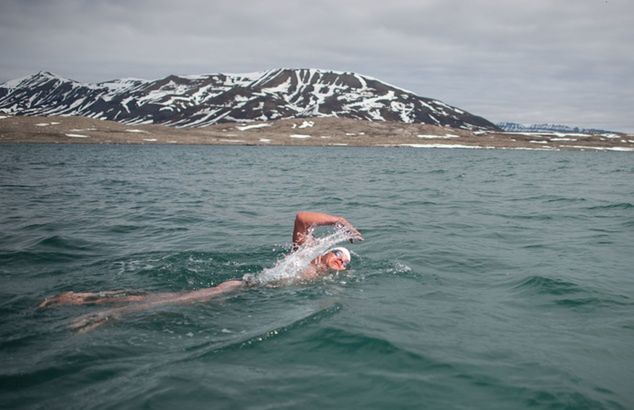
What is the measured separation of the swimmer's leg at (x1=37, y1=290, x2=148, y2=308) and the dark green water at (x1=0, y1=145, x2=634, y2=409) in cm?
24

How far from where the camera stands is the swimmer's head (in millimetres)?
9836

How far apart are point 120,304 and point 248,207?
1159 cm

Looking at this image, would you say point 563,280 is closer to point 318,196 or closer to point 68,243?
point 68,243

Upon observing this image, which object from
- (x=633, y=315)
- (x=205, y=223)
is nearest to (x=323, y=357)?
(x=633, y=315)

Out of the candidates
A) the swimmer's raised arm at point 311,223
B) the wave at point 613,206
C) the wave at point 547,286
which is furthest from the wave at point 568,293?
the wave at point 613,206

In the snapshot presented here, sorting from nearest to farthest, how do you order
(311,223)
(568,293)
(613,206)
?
(568,293), (311,223), (613,206)

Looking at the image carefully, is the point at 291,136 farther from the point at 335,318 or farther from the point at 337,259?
the point at 335,318

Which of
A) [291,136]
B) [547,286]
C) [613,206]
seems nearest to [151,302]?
[547,286]

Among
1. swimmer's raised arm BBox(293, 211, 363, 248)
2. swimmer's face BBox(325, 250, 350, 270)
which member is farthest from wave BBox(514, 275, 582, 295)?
swimmer's face BBox(325, 250, 350, 270)

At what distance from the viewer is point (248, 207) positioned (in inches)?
760

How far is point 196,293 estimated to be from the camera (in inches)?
318

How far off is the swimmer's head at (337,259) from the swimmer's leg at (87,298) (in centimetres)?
376

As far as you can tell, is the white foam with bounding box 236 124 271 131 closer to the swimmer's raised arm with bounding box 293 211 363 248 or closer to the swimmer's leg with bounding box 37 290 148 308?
the swimmer's raised arm with bounding box 293 211 363 248

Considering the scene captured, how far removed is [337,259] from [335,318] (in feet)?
8.95
